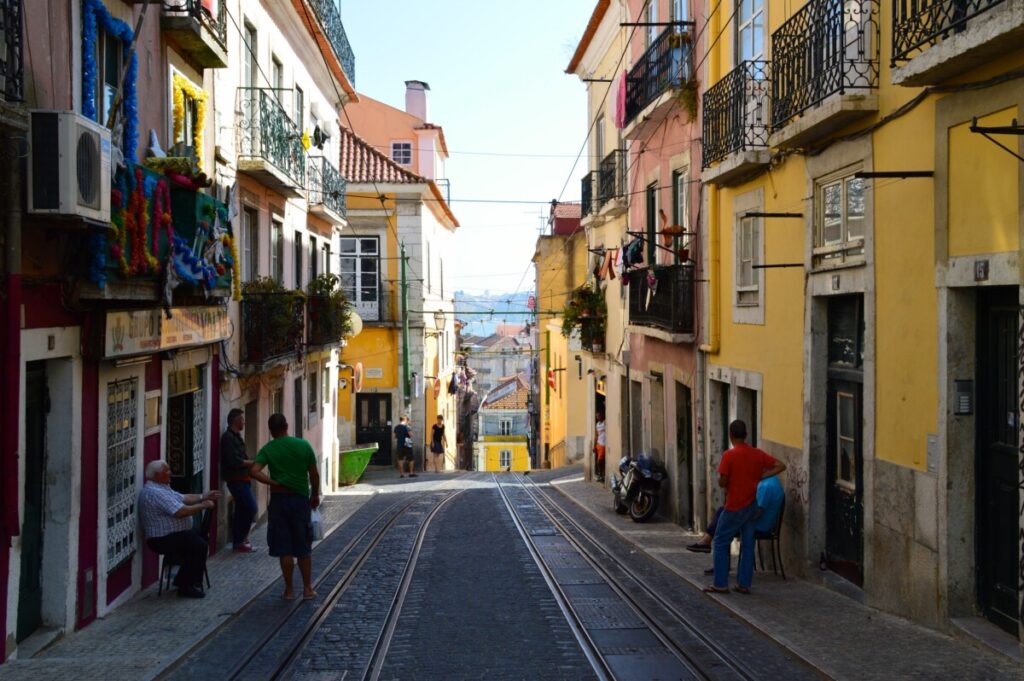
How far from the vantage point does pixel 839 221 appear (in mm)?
10711

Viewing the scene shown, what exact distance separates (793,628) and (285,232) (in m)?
12.8

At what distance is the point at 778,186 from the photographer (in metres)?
12.4

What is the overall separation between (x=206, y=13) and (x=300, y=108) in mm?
8477

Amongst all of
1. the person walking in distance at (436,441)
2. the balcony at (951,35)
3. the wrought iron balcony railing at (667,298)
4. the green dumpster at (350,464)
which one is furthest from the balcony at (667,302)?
the person walking in distance at (436,441)

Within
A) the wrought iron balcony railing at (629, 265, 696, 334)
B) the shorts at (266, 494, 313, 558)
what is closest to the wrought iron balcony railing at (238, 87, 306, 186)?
the wrought iron balcony railing at (629, 265, 696, 334)

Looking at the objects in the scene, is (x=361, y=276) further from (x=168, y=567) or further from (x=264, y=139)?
(x=168, y=567)

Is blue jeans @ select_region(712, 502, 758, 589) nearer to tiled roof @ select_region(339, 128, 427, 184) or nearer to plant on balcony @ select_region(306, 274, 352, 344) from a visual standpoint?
plant on balcony @ select_region(306, 274, 352, 344)

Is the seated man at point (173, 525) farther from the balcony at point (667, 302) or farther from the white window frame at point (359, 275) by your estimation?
the white window frame at point (359, 275)

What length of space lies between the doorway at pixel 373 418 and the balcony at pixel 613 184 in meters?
13.0

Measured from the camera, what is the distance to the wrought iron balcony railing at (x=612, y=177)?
22797 mm

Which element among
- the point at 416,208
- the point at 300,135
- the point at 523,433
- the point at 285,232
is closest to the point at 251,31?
the point at 300,135

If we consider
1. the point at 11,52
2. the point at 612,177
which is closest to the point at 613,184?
the point at 612,177

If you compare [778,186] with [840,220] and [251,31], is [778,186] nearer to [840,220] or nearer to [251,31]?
[840,220]

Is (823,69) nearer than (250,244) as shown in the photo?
Yes
